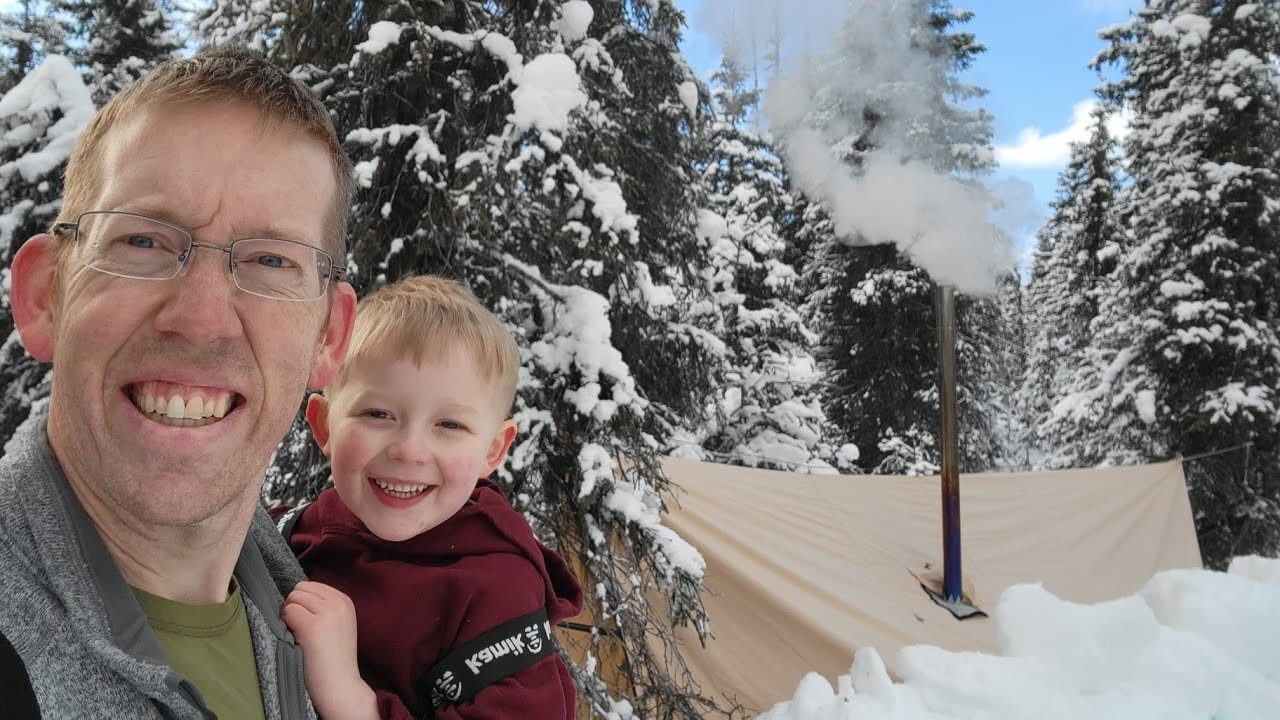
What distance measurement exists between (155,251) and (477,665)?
2.59ft

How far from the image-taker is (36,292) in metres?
0.99

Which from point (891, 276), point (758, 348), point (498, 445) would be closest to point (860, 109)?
point (891, 276)

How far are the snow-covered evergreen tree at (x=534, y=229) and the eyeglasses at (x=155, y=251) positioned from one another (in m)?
2.57

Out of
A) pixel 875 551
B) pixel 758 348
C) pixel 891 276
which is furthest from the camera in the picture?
pixel 891 276

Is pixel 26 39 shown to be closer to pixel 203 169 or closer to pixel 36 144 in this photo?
pixel 36 144

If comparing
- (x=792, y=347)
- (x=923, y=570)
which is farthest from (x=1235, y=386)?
(x=923, y=570)

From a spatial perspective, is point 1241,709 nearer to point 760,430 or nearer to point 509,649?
point 509,649

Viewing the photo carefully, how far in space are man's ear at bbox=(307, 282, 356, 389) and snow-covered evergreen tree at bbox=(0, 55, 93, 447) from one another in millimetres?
2990

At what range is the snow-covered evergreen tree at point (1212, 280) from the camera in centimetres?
1059

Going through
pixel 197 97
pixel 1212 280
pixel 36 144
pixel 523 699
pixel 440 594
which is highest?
pixel 1212 280

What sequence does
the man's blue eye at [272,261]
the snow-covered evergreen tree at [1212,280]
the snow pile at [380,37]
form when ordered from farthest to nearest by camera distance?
1. the snow-covered evergreen tree at [1212,280]
2. the snow pile at [380,37]
3. the man's blue eye at [272,261]

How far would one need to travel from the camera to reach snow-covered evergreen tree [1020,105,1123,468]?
44.9ft

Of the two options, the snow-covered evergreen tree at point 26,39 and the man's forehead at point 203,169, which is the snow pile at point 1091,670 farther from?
the snow-covered evergreen tree at point 26,39

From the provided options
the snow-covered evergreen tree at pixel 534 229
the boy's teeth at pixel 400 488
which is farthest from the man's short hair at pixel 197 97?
the snow-covered evergreen tree at pixel 534 229
